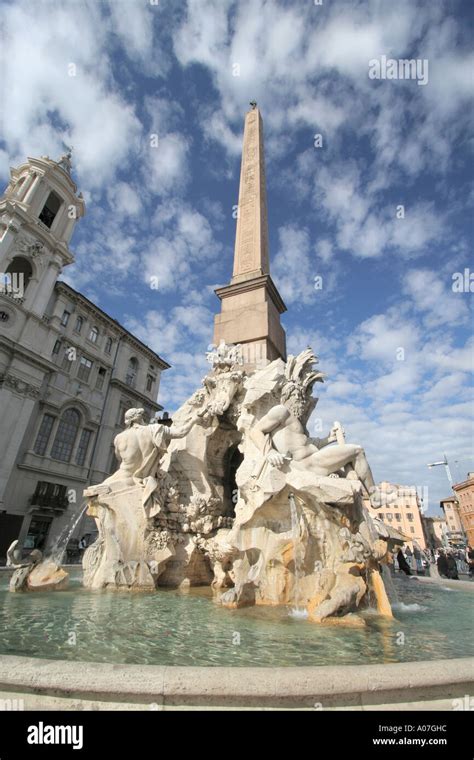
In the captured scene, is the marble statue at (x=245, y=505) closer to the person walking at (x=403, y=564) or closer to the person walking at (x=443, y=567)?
the person walking at (x=403, y=564)

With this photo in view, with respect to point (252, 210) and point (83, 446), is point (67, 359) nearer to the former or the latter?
point (83, 446)

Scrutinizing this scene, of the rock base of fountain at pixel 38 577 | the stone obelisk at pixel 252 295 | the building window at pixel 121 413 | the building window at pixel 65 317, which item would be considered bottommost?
the rock base of fountain at pixel 38 577

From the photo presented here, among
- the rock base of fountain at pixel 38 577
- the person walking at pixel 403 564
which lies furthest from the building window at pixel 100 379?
the person walking at pixel 403 564

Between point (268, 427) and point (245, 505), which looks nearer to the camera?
point (268, 427)

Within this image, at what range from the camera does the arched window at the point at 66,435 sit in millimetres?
23484

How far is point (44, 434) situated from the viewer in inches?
901

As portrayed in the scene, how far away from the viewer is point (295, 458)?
5586 millimetres

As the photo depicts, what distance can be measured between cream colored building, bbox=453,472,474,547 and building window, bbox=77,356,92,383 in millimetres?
42024

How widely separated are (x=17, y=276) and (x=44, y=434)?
10512 millimetres

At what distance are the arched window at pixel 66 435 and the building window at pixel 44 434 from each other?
1.93 feet

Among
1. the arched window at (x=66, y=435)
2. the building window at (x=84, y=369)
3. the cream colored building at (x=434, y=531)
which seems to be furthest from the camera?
the cream colored building at (x=434, y=531)

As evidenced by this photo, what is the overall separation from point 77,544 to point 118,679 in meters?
21.7

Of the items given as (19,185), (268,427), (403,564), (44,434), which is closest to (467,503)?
(403,564)
